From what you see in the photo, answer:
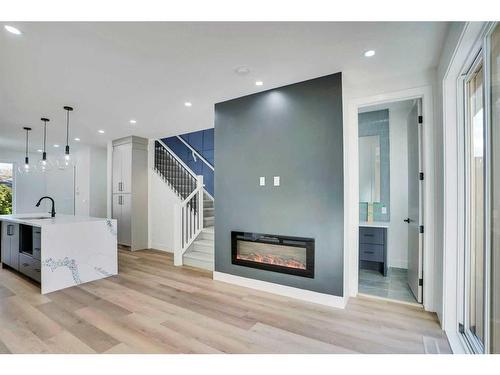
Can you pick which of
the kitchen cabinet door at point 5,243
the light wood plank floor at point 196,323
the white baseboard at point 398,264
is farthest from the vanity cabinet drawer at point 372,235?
the kitchen cabinet door at point 5,243

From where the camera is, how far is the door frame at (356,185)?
263cm

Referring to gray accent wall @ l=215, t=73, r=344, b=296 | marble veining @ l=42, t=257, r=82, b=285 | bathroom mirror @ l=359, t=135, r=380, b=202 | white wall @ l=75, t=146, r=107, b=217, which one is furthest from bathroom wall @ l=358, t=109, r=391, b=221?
white wall @ l=75, t=146, r=107, b=217

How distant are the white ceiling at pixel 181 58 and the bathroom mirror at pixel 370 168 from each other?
5.53 ft

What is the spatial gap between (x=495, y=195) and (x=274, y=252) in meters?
2.22

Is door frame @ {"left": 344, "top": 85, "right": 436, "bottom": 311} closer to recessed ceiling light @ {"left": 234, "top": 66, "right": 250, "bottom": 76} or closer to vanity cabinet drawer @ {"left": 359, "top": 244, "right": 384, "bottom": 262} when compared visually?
vanity cabinet drawer @ {"left": 359, "top": 244, "right": 384, "bottom": 262}

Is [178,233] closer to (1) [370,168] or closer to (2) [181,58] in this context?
(2) [181,58]

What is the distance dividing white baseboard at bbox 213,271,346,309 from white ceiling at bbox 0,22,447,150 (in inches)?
102

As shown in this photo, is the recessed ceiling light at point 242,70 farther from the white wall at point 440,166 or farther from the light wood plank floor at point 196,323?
the light wood plank floor at point 196,323

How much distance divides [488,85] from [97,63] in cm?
332

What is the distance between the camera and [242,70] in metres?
2.64

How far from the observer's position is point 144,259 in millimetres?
4758

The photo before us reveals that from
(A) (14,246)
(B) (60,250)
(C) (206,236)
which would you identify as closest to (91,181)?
(A) (14,246)

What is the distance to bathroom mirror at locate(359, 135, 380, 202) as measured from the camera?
4160 mm
